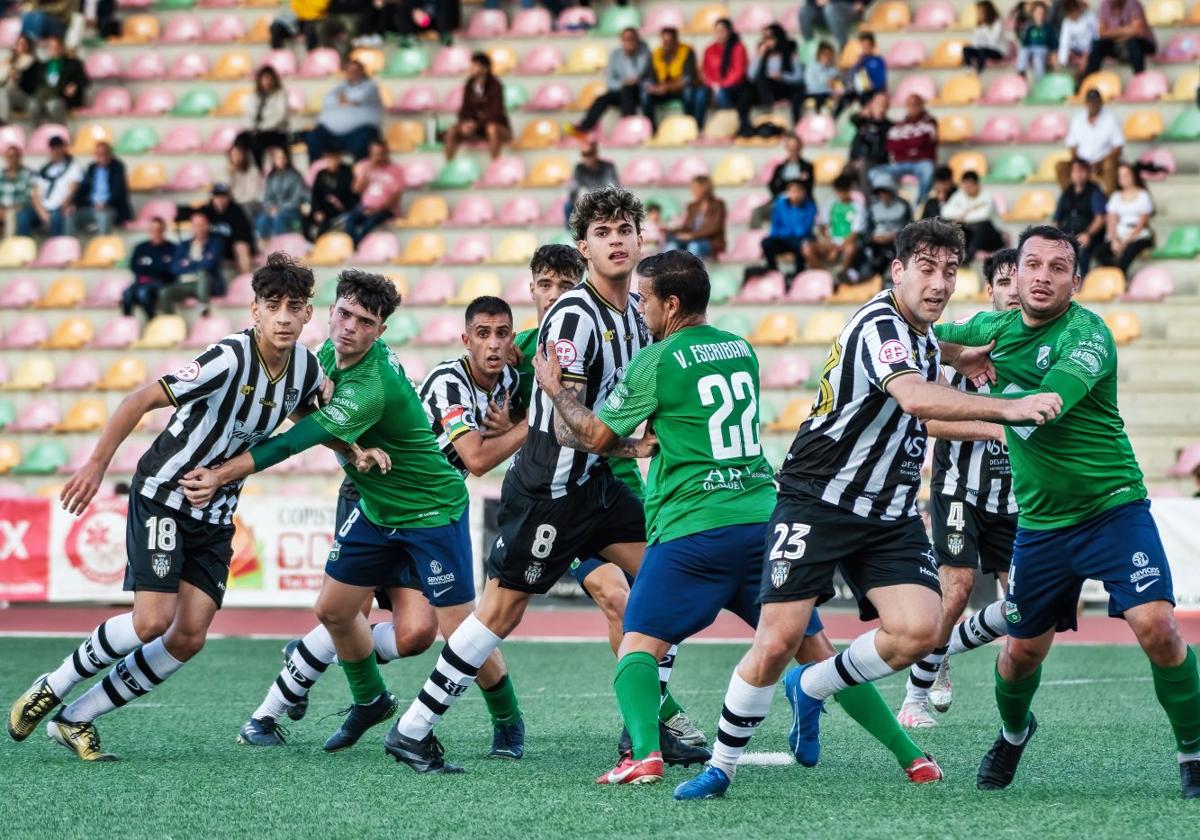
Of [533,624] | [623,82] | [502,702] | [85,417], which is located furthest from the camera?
[623,82]

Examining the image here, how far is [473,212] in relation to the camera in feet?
72.1

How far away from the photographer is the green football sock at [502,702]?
25.7 feet

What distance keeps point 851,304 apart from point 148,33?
1214 cm

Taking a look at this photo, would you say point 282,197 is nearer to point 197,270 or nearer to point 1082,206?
point 197,270

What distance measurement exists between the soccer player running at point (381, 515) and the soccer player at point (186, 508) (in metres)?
0.24

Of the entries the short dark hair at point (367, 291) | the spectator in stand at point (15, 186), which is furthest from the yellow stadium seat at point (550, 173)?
the short dark hair at point (367, 291)

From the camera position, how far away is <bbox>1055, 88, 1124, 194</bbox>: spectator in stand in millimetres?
18938

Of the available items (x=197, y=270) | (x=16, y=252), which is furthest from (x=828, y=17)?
(x=16, y=252)

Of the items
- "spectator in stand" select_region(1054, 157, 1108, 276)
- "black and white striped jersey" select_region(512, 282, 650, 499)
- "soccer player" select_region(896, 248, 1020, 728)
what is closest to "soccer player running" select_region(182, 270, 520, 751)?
"black and white striped jersey" select_region(512, 282, 650, 499)

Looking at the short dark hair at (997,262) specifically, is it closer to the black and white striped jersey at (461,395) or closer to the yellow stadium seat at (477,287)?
the black and white striped jersey at (461,395)

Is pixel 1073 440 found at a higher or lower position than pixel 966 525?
higher

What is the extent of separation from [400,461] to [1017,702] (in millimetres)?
2994

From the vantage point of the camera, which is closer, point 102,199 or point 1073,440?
point 1073,440

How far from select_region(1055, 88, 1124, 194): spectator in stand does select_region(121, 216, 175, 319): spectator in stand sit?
10.6 m
